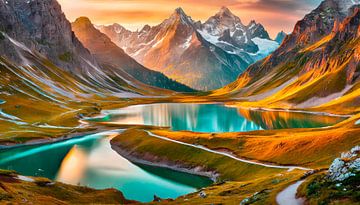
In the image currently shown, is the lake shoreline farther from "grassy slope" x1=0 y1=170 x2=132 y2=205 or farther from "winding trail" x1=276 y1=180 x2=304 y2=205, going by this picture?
"winding trail" x1=276 y1=180 x2=304 y2=205

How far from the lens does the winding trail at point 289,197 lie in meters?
34.8

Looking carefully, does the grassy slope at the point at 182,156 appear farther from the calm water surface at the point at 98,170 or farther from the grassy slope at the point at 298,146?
the grassy slope at the point at 298,146

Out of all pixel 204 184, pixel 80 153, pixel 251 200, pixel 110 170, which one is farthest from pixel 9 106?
pixel 251 200

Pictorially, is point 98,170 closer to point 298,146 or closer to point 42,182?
point 42,182

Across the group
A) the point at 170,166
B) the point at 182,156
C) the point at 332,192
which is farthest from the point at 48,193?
the point at 182,156

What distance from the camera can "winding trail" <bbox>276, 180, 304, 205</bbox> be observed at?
34.8 meters

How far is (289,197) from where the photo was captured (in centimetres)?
3691

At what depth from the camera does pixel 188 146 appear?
114m

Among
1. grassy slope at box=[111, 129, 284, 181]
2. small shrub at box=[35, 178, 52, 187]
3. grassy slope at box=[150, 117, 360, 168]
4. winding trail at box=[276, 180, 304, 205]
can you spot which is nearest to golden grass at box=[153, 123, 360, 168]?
grassy slope at box=[150, 117, 360, 168]

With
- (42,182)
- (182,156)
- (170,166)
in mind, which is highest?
(42,182)

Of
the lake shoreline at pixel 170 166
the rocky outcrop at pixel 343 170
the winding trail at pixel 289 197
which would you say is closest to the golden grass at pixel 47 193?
the winding trail at pixel 289 197

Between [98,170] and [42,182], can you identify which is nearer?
[42,182]

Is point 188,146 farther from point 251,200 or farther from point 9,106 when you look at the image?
point 9,106

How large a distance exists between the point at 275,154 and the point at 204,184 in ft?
61.1
